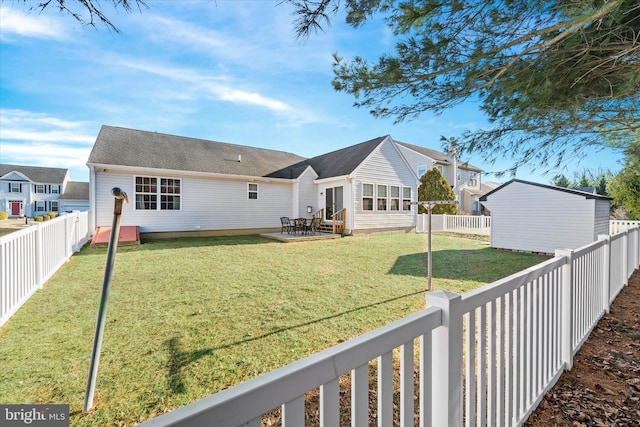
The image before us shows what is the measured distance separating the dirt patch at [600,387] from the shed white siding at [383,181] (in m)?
10.3

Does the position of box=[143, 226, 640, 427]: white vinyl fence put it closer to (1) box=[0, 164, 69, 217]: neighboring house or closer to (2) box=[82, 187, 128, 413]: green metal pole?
(2) box=[82, 187, 128, 413]: green metal pole

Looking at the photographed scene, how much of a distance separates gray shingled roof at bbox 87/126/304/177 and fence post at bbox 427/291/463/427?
12.6 m

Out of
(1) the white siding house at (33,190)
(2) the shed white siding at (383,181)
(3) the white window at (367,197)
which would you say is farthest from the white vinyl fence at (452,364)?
(1) the white siding house at (33,190)

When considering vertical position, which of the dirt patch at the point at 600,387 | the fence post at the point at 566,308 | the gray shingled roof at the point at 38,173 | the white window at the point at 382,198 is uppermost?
the gray shingled roof at the point at 38,173

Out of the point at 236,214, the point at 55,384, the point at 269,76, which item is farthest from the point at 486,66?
the point at 236,214

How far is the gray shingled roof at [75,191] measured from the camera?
37231 millimetres

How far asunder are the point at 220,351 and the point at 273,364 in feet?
2.16

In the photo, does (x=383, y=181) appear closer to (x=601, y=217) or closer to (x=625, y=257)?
(x=601, y=217)

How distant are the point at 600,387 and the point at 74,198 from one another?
50.0 metres

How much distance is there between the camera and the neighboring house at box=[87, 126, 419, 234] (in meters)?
11.0

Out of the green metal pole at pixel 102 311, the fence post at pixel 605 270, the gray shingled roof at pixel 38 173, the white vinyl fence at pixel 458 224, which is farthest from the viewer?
the gray shingled roof at pixel 38 173

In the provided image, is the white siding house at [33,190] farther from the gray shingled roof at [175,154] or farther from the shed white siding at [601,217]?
the shed white siding at [601,217]

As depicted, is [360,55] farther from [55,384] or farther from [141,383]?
[55,384]

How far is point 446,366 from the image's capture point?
127 centimetres
